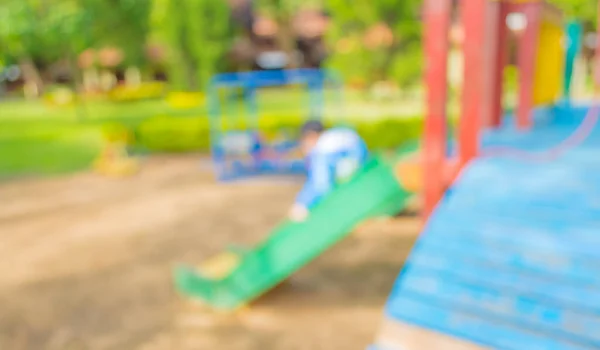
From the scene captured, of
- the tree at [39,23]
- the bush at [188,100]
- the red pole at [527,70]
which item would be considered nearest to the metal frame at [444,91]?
the red pole at [527,70]

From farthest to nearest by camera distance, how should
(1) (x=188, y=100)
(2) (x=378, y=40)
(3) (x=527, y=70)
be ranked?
(1) (x=188, y=100) < (2) (x=378, y=40) < (3) (x=527, y=70)

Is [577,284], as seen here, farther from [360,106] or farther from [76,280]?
[360,106]

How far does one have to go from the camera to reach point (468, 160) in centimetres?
408

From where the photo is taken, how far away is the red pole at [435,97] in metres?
3.75

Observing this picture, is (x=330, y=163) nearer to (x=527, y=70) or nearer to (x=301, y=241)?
(x=301, y=241)

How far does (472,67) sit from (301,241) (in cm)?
196

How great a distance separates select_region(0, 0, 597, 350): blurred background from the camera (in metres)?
4.76

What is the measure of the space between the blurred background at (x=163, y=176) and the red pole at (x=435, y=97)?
591 millimetres

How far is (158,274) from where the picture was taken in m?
5.80

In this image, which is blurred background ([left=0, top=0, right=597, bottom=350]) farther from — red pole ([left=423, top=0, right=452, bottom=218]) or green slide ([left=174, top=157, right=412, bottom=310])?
red pole ([left=423, top=0, right=452, bottom=218])

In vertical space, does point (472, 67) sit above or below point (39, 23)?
below

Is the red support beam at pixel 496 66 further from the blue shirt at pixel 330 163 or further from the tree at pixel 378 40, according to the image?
the tree at pixel 378 40

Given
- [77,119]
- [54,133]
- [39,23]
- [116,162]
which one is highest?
[39,23]

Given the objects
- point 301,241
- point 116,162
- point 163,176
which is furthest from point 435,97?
point 116,162
